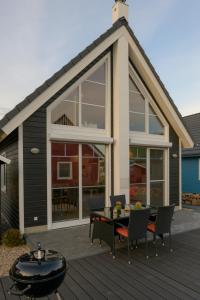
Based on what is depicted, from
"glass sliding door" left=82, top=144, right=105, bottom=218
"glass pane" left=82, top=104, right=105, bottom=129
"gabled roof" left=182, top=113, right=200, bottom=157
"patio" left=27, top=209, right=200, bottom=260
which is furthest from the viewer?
"gabled roof" left=182, top=113, right=200, bottom=157

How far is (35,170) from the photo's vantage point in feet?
19.6

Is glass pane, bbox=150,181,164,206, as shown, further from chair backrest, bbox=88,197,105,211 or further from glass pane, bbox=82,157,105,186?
chair backrest, bbox=88,197,105,211

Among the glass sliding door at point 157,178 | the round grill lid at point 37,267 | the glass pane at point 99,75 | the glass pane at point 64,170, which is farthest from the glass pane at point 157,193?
the round grill lid at point 37,267

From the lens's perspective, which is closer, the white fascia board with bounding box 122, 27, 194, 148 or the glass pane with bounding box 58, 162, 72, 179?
the glass pane with bounding box 58, 162, 72, 179

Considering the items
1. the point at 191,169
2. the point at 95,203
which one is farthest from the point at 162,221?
the point at 191,169

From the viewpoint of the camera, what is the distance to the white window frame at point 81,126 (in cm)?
631

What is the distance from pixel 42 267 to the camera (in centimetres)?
202

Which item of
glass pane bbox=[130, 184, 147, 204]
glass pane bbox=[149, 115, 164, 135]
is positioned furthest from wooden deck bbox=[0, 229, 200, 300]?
glass pane bbox=[149, 115, 164, 135]

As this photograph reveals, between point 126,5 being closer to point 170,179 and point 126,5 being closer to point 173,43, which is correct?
point 173,43

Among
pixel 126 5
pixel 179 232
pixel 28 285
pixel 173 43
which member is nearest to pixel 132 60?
pixel 126 5

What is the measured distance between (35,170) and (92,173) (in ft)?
6.21

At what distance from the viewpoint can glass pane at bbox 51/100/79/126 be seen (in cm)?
649

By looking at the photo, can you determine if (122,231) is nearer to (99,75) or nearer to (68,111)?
(68,111)

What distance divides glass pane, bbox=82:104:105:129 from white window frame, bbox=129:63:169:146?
51.0 inches
